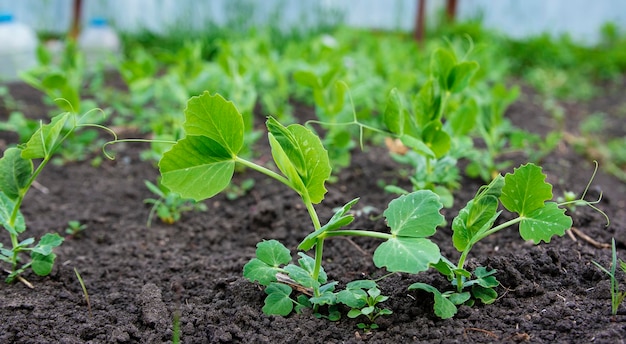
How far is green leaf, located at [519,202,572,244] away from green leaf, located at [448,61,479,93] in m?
0.70

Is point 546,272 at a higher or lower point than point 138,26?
higher

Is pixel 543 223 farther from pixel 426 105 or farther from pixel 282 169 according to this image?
pixel 426 105

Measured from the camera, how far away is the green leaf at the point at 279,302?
1391 mm

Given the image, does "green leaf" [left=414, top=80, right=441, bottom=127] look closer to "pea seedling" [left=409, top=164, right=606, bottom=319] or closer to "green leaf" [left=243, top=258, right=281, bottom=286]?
"pea seedling" [left=409, top=164, right=606, bottom=319]

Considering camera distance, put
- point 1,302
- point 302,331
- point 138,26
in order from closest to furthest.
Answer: point 302,331, point 1,302, point 138,26

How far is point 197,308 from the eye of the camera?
1.48 meters

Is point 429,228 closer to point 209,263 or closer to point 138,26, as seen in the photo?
point 209,263

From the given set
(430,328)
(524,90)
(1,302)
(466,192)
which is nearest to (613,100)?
(524,90)

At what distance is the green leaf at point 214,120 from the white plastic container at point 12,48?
343cm

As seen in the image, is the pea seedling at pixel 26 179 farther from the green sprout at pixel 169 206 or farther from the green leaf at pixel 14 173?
the green sprout at pixel 169 206

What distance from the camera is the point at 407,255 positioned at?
1.19 meters

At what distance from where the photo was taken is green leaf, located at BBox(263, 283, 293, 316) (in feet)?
4.56

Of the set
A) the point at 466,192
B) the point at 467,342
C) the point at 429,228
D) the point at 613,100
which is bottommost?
the point at 613,100

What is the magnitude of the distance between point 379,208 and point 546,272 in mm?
676
